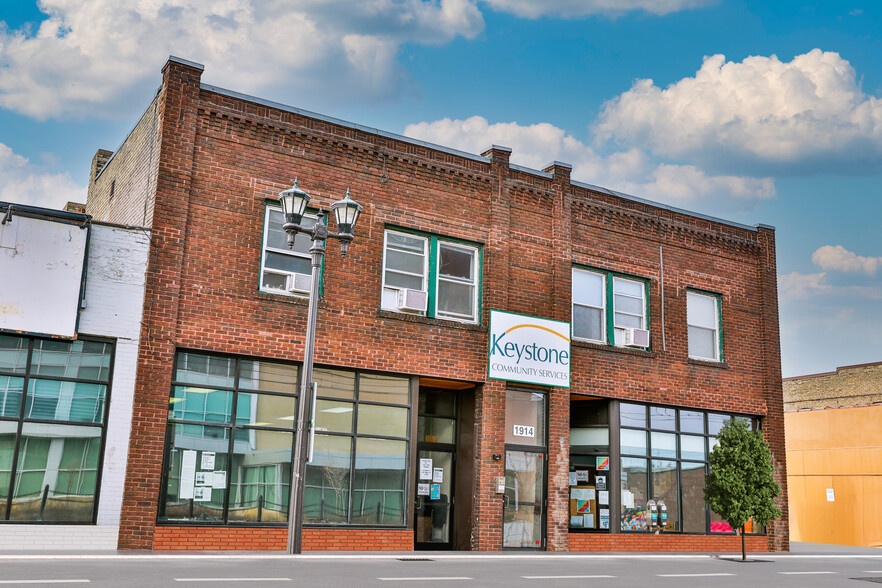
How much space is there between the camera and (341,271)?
55.2 feet

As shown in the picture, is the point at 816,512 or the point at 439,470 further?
the point at 816,512

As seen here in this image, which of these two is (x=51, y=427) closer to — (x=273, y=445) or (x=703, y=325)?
(x=273, y=445)

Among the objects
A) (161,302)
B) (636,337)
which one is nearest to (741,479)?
(636,337)

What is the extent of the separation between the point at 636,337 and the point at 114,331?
11.9 m

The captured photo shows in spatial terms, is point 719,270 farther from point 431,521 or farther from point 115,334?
point 115,334

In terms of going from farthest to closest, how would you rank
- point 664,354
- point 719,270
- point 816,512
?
point 816,512 → point 719,270 → point 664,354

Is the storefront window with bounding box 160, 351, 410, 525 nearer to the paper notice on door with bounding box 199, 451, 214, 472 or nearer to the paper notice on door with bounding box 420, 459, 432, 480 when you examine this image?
the paper notice on door with bounding box 199, 451, 214, 472

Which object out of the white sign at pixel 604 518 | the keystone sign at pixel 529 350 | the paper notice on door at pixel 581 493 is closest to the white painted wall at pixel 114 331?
the keystone sign at pixel 529 350

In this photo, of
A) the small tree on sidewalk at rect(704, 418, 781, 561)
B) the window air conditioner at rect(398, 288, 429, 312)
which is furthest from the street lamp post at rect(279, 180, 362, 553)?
the small tree on sidewalk at rect(704, 418, 781, 561)

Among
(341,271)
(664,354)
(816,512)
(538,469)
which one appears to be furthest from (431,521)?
(816,512)

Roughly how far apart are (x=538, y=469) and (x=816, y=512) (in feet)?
48.4

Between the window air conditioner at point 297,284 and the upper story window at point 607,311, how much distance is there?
22.5 feet

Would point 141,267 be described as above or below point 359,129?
below

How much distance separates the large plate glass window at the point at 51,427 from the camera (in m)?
13.6
